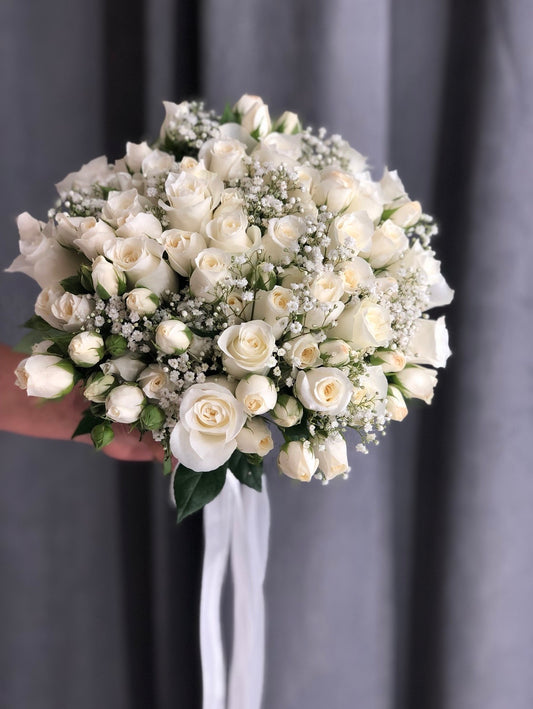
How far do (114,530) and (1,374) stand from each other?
46cm

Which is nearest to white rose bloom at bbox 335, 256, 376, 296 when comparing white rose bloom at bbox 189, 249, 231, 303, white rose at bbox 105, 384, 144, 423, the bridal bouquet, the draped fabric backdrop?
the bridal bouquet

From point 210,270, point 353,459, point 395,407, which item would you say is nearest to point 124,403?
point 210,270

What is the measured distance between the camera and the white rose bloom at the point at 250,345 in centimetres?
50

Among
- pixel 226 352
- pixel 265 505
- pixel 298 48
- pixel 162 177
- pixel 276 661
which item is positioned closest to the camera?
pixel 226 352

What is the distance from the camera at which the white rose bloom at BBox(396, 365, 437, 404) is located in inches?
23.0

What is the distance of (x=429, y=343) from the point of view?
1.96 ft

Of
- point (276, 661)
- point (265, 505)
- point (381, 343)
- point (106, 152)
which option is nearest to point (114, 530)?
point (276, 661)

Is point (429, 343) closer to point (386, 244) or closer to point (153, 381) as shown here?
point (386, 244)

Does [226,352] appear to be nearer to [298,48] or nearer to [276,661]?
[298,48]

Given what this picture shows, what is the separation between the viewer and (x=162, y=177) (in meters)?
0.61

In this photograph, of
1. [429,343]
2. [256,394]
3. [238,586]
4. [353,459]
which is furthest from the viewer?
[353,459]

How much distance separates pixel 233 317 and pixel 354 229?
141 mm

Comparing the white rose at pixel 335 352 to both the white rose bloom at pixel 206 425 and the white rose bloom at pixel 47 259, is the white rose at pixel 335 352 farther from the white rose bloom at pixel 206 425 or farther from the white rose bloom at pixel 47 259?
the white rose bloom at pixel 47 259

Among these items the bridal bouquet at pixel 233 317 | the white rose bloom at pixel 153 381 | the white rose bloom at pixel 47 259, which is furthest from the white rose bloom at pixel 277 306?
the white rose bloom at pixel 47 259
